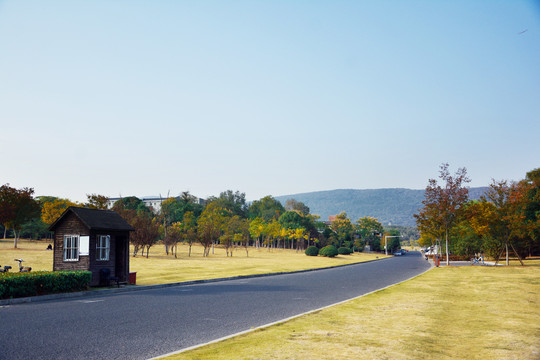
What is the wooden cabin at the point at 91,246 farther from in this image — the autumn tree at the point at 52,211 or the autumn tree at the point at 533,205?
the autumn tree at the point at 52,211

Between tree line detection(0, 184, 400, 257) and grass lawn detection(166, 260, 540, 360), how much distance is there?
135 feet

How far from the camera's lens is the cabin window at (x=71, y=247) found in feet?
68.0

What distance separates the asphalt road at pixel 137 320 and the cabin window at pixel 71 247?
475 cm

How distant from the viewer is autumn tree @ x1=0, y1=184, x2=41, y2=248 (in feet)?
184

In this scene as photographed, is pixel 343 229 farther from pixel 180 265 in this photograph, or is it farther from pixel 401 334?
pixel 401 334

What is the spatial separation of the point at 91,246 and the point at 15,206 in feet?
150

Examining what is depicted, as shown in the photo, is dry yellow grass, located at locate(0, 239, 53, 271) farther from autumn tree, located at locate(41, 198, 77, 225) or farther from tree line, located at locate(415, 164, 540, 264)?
tree line, located at locate(415, 164, 540, 264)

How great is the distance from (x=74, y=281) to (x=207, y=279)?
821 centimetres

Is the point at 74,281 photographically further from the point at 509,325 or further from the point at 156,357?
the point at 509,325

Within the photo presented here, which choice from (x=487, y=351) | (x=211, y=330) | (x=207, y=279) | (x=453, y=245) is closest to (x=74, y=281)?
(x=207, y=279)

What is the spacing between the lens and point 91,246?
66.9 ft

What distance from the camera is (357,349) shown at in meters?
7.62

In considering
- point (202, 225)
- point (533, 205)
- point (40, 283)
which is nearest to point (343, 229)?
point (202, 225)

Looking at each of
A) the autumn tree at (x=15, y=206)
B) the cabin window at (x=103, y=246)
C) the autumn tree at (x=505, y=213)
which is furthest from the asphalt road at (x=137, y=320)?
the autumn tree at (x=15, y=206)
